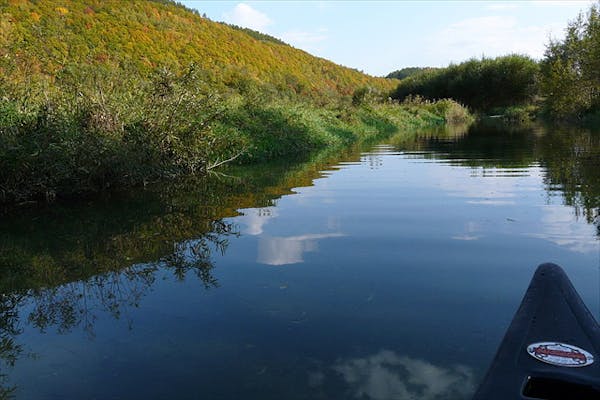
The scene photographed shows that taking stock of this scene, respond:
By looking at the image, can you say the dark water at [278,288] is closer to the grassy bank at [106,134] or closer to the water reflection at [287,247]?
the water reflection at [287,247]

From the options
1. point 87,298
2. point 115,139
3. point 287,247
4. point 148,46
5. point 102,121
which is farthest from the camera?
point 148,46

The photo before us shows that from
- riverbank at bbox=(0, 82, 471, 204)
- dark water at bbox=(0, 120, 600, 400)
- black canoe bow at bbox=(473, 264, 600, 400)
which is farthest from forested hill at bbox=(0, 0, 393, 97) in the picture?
black canoe bow at bbox=(473, 264, 600, 400)

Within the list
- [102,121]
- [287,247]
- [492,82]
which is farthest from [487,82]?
[287,247]

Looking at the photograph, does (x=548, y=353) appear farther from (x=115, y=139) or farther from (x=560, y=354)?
(x=115, y=139)

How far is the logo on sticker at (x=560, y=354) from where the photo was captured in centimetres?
227

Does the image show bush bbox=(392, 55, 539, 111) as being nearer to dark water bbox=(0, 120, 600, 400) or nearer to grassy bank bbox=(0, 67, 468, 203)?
grassy bank bbox=(0, 67, 468, 203)

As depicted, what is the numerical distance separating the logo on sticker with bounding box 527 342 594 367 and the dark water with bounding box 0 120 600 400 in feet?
1.18

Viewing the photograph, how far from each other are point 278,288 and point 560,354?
7.03 feet

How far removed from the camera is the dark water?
2719 mm

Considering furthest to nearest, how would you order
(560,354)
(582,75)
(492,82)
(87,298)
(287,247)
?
1. (492,82)
2. (582,75)
3. (287,247)
4. (87,298)
5. (560,354)

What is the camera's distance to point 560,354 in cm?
235

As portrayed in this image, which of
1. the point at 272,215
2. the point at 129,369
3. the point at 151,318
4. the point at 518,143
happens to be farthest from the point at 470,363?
the point at 518,143

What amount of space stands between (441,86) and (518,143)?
130ft

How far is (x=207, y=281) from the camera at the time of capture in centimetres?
424
